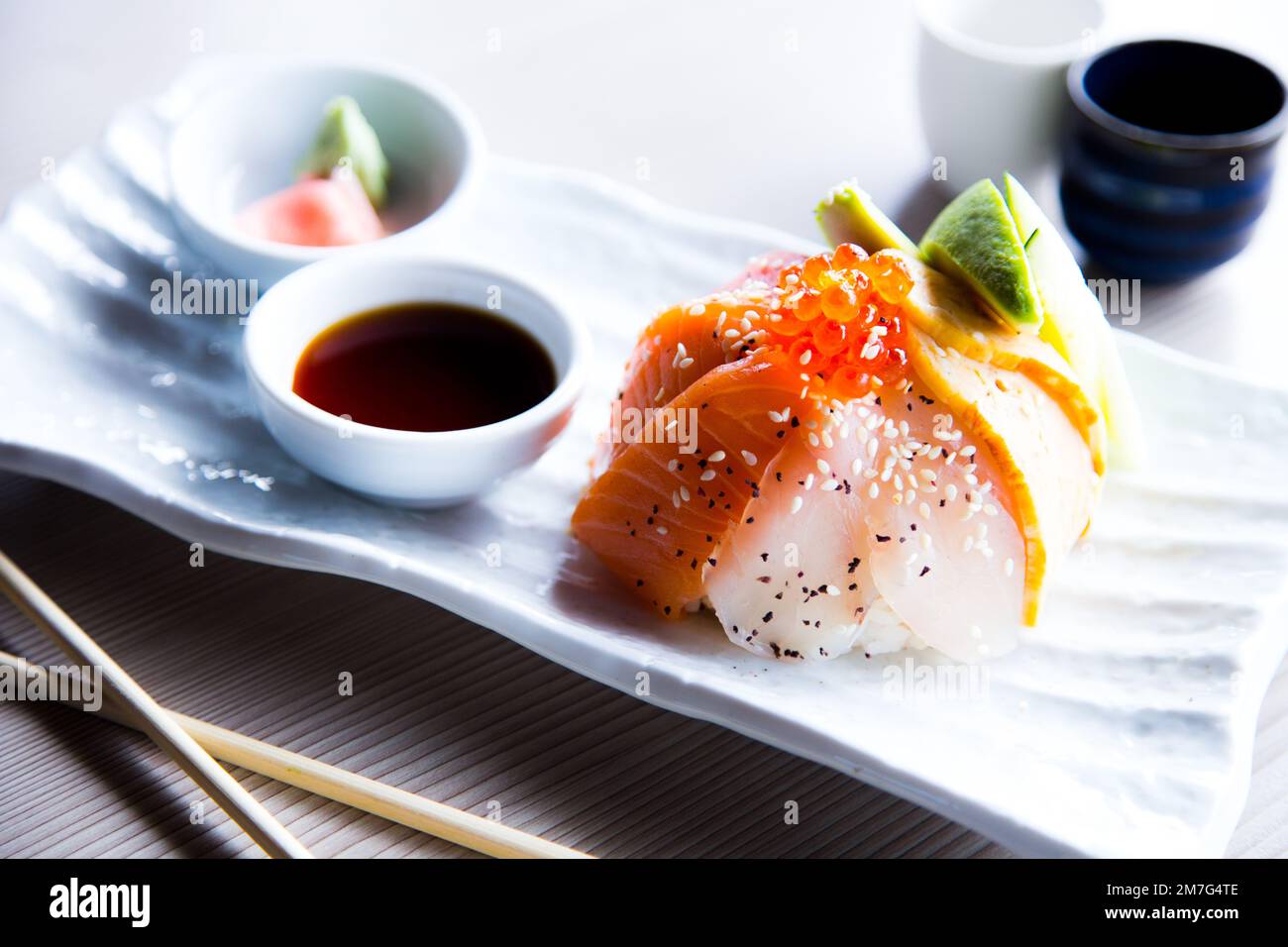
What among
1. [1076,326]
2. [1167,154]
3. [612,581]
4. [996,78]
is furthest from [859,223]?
[996,78]

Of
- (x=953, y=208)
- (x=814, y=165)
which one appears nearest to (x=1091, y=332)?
(x=953, y=208)

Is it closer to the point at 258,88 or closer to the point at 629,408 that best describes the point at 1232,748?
A: the point at 629,408

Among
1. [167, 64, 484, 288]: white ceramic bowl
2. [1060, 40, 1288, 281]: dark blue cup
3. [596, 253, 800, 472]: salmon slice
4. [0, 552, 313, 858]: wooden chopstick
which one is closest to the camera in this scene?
[0, 552, 313, 858]: wooden chopstick

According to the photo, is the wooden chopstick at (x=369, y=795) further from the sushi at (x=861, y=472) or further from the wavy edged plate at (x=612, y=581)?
the sushi at (x=861, y=472)

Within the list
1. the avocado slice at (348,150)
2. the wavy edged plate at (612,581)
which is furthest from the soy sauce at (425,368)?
the avocado slice at (348,150)

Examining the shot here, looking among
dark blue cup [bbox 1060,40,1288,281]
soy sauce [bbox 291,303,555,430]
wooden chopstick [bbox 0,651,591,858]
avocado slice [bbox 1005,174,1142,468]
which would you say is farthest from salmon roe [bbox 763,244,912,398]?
dark blue cup [bbox 1060,40,1288,281]

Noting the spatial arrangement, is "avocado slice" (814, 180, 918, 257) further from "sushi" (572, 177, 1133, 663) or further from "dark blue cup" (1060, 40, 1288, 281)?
"dark blue cup" (1060, 40, 1288, 281)

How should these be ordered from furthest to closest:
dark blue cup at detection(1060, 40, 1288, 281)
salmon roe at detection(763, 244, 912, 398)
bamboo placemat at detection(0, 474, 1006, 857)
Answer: dark blue cup at detection(1060, 40, 1288, 281), salmon roe at detection(763, 244, 912, 398), bamboo placemat at detection(0, 474, 1006, 857)
